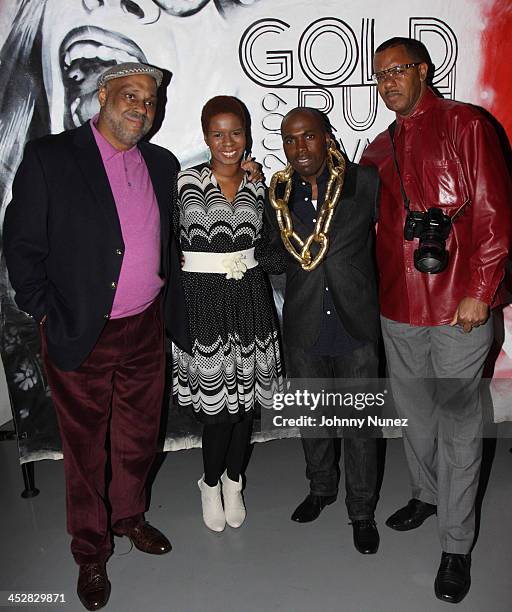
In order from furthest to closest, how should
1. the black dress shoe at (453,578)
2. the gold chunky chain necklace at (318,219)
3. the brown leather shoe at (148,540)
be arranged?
the brown leather shoe at (148,540)
the gold chunky chain necklace at (318,219)
the black dress shoe at (453,578)

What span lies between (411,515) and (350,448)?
47 cm

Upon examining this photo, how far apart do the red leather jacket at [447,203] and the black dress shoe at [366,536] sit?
95cm

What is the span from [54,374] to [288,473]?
1.53 m

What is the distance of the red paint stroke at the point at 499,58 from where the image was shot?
3.25 meters

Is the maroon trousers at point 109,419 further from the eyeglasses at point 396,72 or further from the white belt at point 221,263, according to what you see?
the eyeglasses at point 396,72

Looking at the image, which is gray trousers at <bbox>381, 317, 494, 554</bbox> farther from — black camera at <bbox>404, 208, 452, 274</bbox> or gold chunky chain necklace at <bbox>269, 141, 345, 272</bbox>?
gold chunky chain necklace at <bbox>269, 141, 345, 272</bbox>

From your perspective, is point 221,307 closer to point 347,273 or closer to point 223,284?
point 223,284

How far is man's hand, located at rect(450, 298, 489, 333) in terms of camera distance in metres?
2.28

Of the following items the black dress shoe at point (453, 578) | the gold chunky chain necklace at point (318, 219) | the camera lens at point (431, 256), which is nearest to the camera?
the camera lens at point (431, 256)

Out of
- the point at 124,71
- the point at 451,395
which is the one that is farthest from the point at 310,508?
the point at 124,71

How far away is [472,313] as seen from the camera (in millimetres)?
2285

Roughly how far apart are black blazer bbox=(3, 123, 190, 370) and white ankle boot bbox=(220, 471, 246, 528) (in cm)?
98

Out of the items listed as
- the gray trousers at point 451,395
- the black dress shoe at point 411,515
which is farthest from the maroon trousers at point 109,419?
the black dress shoe at point 411,515

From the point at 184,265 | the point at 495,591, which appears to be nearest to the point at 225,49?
the point at 184,265
